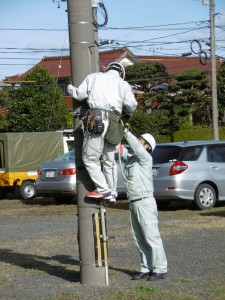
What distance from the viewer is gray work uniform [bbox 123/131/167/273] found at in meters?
8.33

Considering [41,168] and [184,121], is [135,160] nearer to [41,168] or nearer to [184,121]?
[41,168]

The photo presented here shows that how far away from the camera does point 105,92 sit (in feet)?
25.2

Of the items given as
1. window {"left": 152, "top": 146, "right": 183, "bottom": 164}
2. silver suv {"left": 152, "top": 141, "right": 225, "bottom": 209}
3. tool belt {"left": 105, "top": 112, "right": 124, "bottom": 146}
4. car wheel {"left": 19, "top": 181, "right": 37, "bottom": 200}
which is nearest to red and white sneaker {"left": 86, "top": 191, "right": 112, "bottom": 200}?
tool belt {"left": 105, "top": 112, "right": 124, "bottom": 146}

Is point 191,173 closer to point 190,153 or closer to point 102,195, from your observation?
point 190,153

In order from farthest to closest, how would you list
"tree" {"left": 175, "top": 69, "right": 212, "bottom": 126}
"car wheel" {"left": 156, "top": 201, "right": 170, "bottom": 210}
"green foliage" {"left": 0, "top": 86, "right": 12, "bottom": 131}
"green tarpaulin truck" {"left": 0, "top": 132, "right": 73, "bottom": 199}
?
Result: "green foliage" {"left": 0, "top": 86, "right": 12, "bottom": 131}
"tree" {"left": 175, "top": 69, "right": 212, "bottom": 126}
"green tarpaulin truck" {"left": 0, "top": 132, "right": 73, "bottom": 199}
"car wheel" {"left": 156, "top": 201, "right": 170, "bottom": 210}

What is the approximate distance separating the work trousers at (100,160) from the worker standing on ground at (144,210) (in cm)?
55

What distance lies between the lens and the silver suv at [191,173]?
17.6 m

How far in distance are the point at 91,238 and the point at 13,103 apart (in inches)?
1421

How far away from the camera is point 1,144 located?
2509 cm

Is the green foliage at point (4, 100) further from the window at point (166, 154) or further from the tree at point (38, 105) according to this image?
the window at point (166, 154)

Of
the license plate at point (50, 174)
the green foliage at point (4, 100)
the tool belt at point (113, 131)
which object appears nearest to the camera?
the tool belt at point (113, 131)

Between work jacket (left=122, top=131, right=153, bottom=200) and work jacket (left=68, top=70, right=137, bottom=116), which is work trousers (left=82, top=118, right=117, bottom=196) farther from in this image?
work jacket (left=122, top=131, right=153, bottom=200)

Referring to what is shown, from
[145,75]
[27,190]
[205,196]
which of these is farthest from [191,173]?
[145,75]

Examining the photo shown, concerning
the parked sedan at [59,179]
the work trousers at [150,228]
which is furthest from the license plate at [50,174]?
the work trousers at [150,228]
